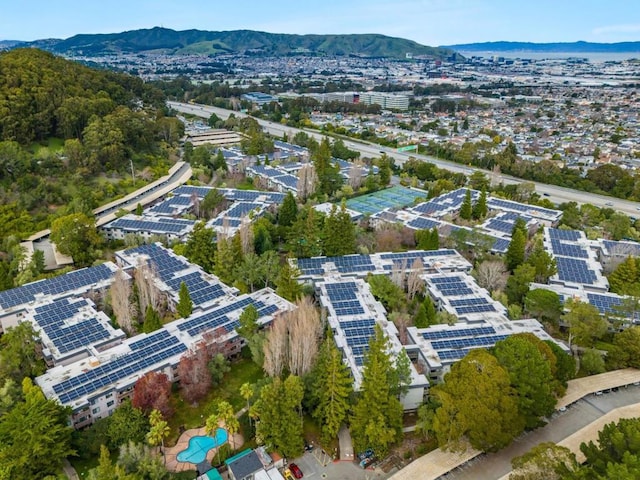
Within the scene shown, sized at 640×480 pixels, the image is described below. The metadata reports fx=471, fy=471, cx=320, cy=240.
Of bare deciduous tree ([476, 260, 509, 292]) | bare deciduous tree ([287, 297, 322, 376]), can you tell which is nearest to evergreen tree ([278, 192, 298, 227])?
bare deciduous tree ([476, 260, 509, 292])

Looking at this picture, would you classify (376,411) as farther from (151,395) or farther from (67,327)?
(67,327)

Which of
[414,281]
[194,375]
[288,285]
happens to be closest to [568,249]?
[414,281]

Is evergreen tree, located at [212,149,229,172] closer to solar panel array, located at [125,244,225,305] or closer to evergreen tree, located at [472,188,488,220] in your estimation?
solar panel array, located at [125,244,225,305]

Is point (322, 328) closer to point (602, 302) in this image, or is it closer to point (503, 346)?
point (503, 346)

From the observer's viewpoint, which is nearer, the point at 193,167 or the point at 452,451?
the point at 452,451

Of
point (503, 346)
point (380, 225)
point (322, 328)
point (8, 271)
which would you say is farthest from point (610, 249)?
point (8, 271)

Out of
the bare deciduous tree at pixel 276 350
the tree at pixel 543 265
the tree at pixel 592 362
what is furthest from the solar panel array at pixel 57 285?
the tree at pixel 543 265
